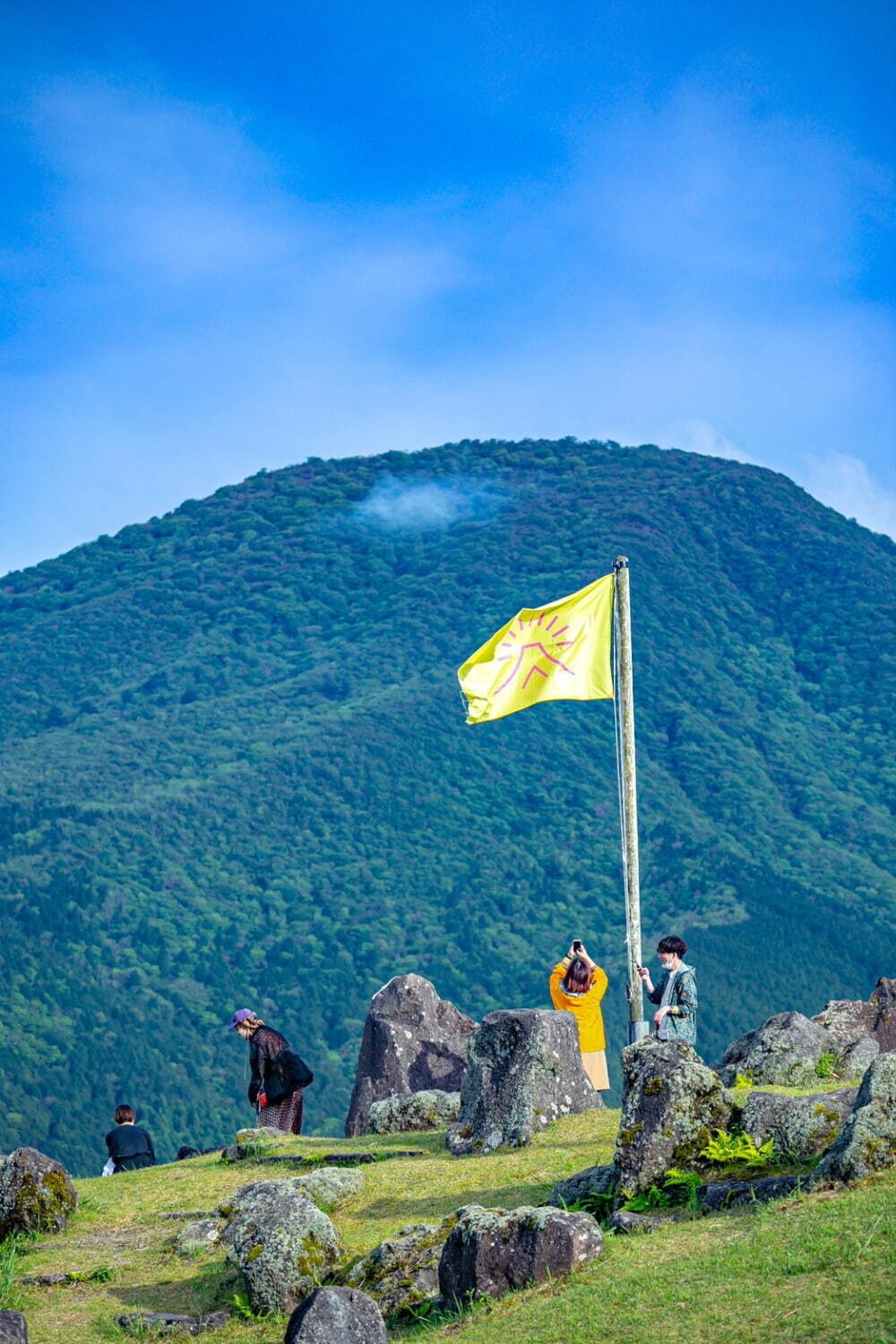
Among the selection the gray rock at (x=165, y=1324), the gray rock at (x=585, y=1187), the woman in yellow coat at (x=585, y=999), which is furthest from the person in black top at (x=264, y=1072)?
the gray rock at (x=585, y=1187)

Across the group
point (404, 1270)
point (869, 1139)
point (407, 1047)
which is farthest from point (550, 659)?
point (869, 1139)

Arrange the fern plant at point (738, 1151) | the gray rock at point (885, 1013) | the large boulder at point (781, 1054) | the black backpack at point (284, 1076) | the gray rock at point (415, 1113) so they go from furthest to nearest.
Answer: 1. the gray rock at point (885, 1013)
2. the black backpack at point (284, 1076)
3. the gray rock at point (415, 1113)
4. the large boulder at point (781, 1054)
5. the fern plant at point (738, 1151)

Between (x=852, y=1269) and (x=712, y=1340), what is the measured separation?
0.99 metres

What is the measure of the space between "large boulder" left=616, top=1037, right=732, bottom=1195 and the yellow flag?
26.5ft

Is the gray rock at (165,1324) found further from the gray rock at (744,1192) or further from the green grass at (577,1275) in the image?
the gray rock at (744,1192)

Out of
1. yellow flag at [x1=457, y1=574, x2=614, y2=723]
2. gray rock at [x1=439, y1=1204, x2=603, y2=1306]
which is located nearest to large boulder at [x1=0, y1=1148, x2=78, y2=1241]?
gray rock at [x1=439, y1=1204, x2=603, y2=1306]

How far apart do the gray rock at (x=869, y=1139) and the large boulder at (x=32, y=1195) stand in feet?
26.8

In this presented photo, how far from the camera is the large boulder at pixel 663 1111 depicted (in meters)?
13.2

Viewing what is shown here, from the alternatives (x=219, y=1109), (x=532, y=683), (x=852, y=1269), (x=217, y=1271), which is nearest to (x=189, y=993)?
(x=219, y=1109)

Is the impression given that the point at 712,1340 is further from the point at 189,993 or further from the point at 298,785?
the point at 298,785

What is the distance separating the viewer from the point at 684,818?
313 ft

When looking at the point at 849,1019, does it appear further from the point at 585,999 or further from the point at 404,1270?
the point at 404,1270

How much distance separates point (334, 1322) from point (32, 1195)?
6.90 m

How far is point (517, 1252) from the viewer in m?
11.6
